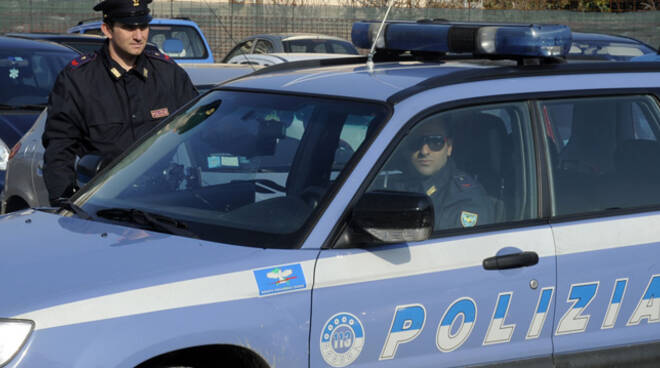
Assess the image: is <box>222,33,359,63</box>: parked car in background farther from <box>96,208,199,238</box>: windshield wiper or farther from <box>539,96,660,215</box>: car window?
<box>96,208,199,238</box>: windshield wiper

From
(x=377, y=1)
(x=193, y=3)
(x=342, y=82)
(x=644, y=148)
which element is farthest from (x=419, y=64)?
(x=377, y=1)

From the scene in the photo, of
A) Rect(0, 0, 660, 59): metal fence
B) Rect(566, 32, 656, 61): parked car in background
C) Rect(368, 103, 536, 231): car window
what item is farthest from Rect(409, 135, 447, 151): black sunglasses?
Rect(0, 0, 660, 59): metal fence

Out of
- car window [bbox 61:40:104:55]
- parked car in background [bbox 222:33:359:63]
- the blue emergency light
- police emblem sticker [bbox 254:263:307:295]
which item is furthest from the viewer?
parked car in background [bbox 222:33:359:63]

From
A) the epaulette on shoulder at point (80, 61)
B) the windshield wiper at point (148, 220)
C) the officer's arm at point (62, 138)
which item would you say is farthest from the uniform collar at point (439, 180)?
the epaulette on shoulder at point (80, 61)

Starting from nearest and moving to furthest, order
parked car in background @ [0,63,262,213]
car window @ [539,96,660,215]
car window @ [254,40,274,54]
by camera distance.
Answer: car window @ [539,96,660,215], parked car in background @ [0,63,262,213], car window @ [254,40,274,54]

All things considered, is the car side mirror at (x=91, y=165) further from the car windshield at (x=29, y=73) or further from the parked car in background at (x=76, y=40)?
the parked car in background at (x=76, y=40)

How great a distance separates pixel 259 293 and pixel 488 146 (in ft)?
3.58

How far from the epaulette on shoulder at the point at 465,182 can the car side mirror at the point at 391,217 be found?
469 mm

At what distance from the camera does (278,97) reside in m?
4.00

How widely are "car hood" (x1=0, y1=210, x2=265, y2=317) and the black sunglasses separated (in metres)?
0.68

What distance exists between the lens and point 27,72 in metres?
9.02

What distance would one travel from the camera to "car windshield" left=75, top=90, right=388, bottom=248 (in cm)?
351

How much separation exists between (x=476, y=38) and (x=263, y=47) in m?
14.1

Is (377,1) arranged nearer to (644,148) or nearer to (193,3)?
(193,3)
